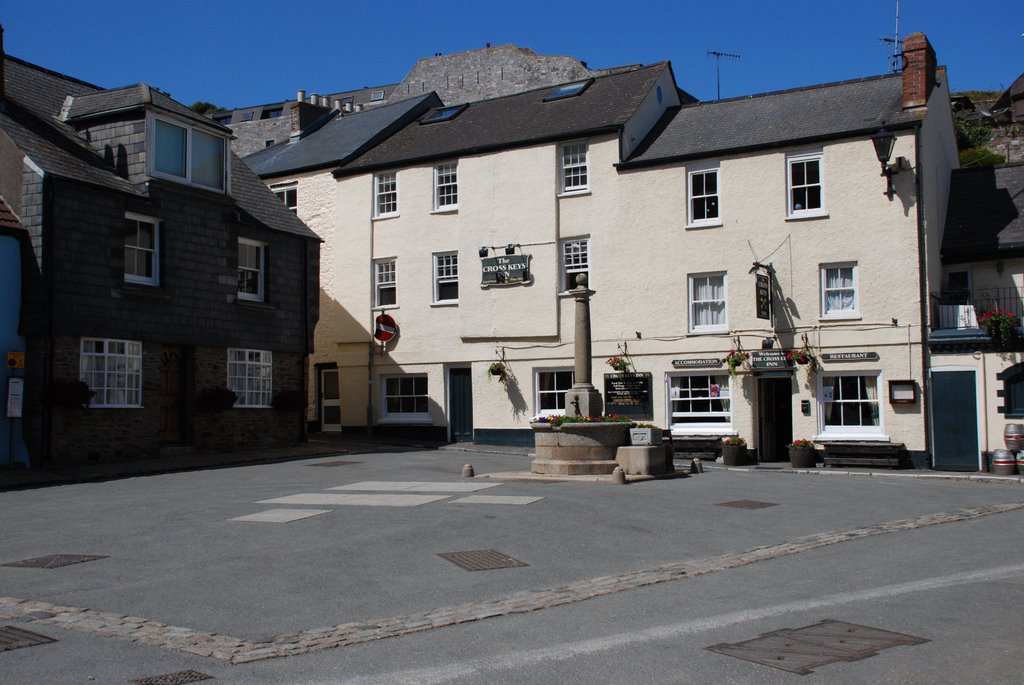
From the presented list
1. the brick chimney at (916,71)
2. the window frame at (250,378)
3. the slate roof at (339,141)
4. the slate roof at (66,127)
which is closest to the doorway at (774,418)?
the brick chimney at (916,71)

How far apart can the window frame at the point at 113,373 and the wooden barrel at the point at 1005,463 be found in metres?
19.2

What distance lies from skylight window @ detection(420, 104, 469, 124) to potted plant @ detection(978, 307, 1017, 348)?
17671mm

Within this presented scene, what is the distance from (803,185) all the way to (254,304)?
14.4 metres

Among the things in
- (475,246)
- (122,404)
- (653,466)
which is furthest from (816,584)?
(475,246)

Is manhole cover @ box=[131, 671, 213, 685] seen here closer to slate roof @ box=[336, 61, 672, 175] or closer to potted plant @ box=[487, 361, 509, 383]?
potted plant @ box=[487, 361, 509, 383]

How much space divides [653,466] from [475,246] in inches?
493

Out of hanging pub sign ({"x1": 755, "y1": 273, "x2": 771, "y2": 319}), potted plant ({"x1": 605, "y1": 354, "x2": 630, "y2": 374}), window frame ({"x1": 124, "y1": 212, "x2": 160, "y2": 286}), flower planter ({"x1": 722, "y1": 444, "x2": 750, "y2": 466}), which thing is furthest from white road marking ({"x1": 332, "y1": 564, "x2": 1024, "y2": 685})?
window frame ({"x1": 124, "y1": 212, "x2": 160, "y2": 286})

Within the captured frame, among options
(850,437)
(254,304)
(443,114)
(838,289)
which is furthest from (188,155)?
(850,437)

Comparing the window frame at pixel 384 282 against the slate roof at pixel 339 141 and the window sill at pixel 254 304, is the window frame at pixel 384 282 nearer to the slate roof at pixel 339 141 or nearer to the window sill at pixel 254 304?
the slate roof at pixel 339 141

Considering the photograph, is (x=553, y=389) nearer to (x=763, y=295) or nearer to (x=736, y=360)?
(x=736, y=360)

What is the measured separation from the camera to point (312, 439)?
29.6m

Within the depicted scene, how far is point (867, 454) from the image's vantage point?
23.6m

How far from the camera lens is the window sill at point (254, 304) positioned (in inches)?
1021

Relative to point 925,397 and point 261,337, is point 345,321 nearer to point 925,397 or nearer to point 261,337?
point 261,337
